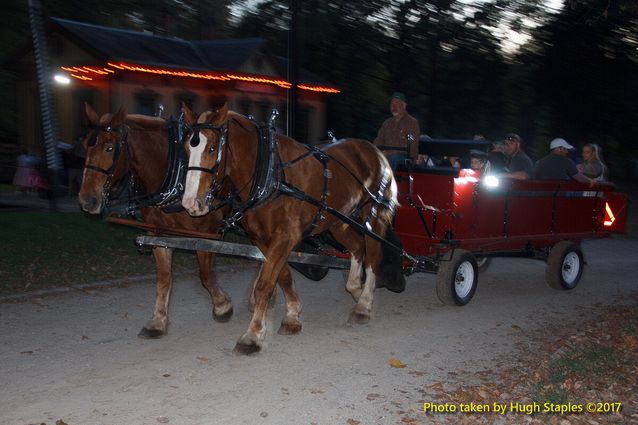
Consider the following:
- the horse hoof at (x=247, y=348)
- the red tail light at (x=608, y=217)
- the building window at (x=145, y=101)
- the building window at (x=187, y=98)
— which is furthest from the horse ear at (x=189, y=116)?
the building window at (x=187, y=98)

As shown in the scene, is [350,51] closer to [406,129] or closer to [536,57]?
[536,57]

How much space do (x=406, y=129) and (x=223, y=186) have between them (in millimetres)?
3501

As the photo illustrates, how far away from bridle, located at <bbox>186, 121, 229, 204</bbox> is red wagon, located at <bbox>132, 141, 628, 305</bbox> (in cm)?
163

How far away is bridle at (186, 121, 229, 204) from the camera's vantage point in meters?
6.28

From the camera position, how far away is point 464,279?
31.0 ft

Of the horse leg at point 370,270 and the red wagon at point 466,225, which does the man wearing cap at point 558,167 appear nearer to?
the red wagon at point 466,225

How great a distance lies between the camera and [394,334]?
7.86 metres

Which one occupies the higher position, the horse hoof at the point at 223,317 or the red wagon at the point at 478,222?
the red wagon at the point at 478,222

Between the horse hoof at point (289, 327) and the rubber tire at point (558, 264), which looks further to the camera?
the rubber tire at point (558, 264)

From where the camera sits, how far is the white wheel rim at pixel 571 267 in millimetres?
10820

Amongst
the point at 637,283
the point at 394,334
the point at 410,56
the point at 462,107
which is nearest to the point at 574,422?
the point at 394,334

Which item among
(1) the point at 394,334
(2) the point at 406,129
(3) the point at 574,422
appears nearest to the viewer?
(3) the point at 574,422

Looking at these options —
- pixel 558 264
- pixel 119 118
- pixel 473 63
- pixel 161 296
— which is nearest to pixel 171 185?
pixel 119 118

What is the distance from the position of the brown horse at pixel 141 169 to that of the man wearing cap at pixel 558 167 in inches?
225
